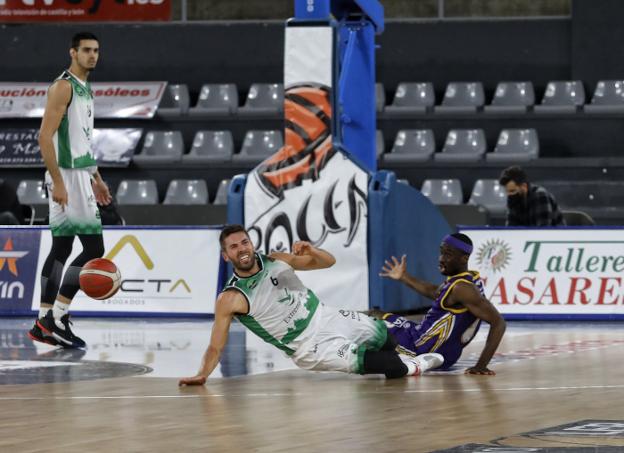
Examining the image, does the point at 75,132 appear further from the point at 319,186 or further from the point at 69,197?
the point at 319,186

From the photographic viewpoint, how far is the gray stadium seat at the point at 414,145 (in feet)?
68.7

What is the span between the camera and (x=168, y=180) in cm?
2212

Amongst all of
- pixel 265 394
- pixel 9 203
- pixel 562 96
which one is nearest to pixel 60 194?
pixel 265 394

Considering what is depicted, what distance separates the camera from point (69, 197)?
434 inches

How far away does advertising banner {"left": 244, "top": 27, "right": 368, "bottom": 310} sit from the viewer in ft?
45.1

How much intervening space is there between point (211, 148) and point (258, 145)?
80 centimetres

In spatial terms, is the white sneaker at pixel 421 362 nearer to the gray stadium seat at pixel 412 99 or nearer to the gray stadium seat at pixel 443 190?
the gray stadium seat at pixel 443 190

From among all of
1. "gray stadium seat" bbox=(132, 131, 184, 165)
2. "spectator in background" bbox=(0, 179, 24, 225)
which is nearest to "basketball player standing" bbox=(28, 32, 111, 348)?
"spectator in background" bbox=(0, 179, 24, 225)

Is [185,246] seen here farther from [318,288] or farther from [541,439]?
[541,439]

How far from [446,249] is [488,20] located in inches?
537

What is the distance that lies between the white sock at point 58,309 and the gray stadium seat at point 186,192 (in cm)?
1015

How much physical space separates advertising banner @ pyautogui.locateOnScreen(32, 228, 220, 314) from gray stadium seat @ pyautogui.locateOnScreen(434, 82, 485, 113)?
7.53 m

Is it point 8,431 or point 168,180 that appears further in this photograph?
point 168,180

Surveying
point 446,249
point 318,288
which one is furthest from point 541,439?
point 318,288
